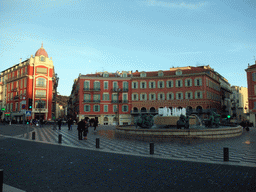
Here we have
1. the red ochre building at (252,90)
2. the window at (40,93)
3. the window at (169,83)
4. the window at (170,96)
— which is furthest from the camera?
the window at (40,93)

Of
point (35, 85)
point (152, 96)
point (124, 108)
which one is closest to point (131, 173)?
point (152, 96)

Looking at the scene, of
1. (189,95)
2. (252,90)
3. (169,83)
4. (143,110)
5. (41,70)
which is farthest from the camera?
(41,70)

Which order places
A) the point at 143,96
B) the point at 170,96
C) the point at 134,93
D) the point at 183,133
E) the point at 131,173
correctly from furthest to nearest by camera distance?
1. the point at 134,93
2. the point at 143,96
3. the point at 170,96
4. the point at 183,133
5. the point at 131,173

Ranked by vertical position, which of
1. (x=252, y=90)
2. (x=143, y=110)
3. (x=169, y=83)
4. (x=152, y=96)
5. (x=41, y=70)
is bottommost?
(x=143, y=110)

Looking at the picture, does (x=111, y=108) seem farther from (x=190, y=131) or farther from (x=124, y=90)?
(x=190, y=131)

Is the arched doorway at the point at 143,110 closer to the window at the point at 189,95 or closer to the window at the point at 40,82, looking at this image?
the window at the point at 189,95

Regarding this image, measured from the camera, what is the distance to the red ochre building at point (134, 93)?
48.9 m

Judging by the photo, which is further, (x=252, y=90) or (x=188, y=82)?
(x=188, y=82)

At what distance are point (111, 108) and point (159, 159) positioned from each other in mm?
43380

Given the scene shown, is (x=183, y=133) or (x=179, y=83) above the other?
(x=179, y=83)

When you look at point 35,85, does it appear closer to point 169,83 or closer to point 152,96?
point 152,96

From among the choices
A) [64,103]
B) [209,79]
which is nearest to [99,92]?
[209,79]

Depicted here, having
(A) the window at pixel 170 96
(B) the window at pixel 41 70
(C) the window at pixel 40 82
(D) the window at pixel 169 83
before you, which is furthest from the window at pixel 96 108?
(D) the window at pixel 169 83

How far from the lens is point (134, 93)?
52.2 metres
